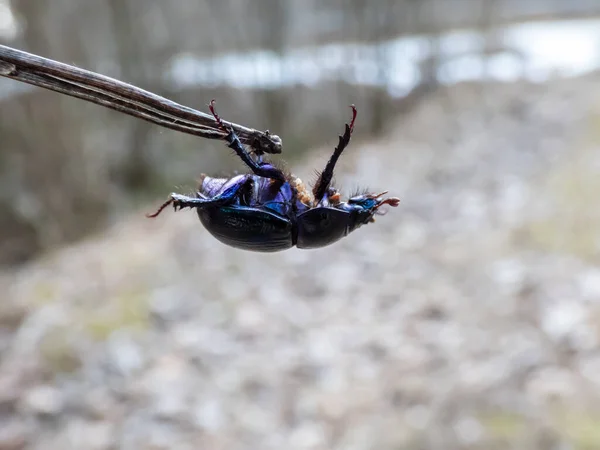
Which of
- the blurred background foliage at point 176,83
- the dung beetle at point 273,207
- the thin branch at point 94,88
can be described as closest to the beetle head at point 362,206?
the dung beetle at point 273,207

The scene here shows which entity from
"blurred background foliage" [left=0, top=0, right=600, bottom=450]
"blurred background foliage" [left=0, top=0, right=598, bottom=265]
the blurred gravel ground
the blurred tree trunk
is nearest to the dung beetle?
"blurred background foliage" [left=0, top=0, right=600, bottom=450]

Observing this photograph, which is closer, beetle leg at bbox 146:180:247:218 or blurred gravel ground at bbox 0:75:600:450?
beetle leg at bbox 146:180:247:218

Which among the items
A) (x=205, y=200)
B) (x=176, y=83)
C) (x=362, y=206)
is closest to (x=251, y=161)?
(x=205, y=200)

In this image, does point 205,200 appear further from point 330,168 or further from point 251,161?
point 330,168

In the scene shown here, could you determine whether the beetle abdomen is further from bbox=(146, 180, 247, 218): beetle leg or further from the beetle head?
the beetle head

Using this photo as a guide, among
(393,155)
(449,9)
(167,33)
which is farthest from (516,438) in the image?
(449,9)

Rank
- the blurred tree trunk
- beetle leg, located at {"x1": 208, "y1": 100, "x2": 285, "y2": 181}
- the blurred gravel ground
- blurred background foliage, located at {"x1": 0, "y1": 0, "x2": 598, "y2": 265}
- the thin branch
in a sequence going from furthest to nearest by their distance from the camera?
the blurred tree trunk < blurred background foliage, located at {"x1": 0, "y1": 0, "x2": 598, "y2": 265} < the blurred gravel ground < beetle leg, located at {"x1": 208, "y1": 100, "x2": 285, "y2": 181} < the thin branch
